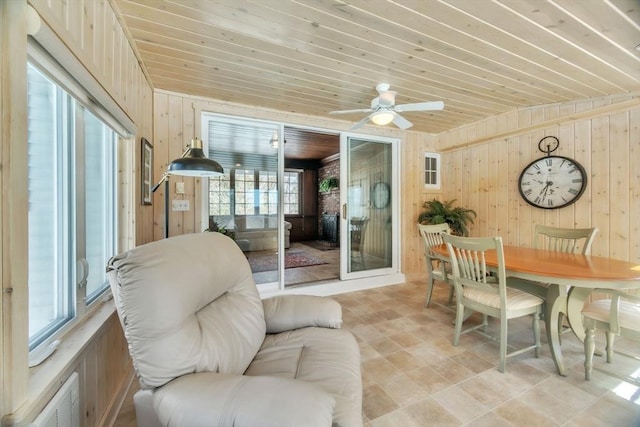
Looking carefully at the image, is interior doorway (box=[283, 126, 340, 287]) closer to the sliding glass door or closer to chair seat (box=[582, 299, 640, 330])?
the sliding glass door

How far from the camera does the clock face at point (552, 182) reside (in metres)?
2.92

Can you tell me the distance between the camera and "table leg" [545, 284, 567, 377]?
74.3 inches

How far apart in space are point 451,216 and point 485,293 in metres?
2.03

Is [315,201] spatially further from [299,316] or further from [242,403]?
[242,403]

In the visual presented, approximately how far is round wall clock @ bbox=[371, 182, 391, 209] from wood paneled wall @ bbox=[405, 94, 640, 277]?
115 centimetres

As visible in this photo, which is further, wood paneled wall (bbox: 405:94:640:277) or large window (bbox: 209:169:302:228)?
→ large window (bbox: 209:169:302:228)

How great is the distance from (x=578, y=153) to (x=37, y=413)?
446 cm

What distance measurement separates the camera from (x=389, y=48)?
2.02m

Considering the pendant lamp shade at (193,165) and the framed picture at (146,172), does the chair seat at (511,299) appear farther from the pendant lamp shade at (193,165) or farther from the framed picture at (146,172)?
the framed picture at (146,172)

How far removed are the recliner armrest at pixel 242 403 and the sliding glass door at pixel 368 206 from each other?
3026 mm

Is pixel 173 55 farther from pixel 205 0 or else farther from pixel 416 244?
pixel 416 244

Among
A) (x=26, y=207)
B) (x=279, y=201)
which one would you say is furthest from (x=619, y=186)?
(x=26, y=207)

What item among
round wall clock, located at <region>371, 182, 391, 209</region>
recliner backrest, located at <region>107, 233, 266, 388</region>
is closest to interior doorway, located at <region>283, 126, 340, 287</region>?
round wall clock, located at <region>371, 182, 391, 209</region>

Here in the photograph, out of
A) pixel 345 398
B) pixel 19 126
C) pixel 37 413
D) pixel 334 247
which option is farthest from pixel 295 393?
pixel 334 247
